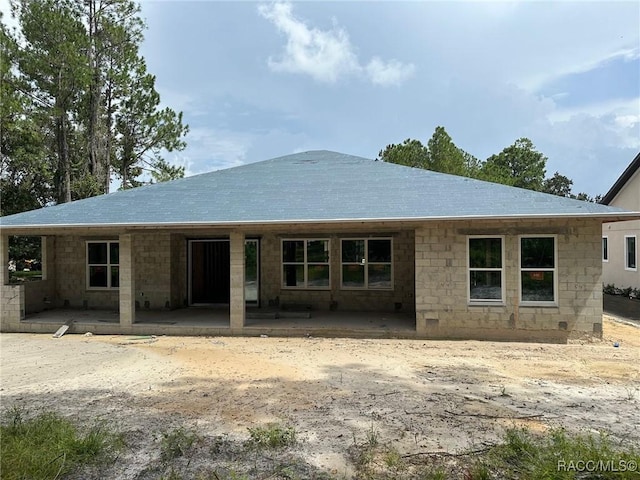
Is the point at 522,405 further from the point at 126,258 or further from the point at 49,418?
the point at 126,258

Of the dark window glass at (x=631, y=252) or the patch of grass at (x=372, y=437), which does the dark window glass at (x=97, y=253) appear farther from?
the dark window glass at (x=631, y=252)

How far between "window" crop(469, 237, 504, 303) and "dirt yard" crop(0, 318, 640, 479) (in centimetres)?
112

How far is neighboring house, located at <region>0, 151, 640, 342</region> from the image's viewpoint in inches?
374

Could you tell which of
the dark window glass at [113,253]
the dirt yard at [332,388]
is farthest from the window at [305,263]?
the dark window glass at [113,253]

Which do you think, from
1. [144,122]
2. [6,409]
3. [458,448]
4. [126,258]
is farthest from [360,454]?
[144,122]

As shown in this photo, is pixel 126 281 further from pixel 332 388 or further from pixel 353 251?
pixel 332 388

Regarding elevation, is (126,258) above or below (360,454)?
above

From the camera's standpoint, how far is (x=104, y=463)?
4176mm

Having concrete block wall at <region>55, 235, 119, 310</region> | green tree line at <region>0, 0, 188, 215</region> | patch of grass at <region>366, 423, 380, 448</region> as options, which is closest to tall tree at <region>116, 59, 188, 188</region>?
green tree line at <region>0, 0, 188, 215</region>

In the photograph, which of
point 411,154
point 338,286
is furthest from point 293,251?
point 411,154

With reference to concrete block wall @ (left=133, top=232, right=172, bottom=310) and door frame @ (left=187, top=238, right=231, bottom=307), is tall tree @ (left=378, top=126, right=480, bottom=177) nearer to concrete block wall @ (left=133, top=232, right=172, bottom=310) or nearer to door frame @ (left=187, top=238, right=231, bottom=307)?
door frame @ (left=187, top=238, right=231, bottom=307)

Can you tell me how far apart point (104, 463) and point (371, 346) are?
614 centimetres

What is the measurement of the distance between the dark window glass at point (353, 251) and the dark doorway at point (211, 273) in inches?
162

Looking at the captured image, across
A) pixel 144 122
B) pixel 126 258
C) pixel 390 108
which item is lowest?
pixel 126 258
